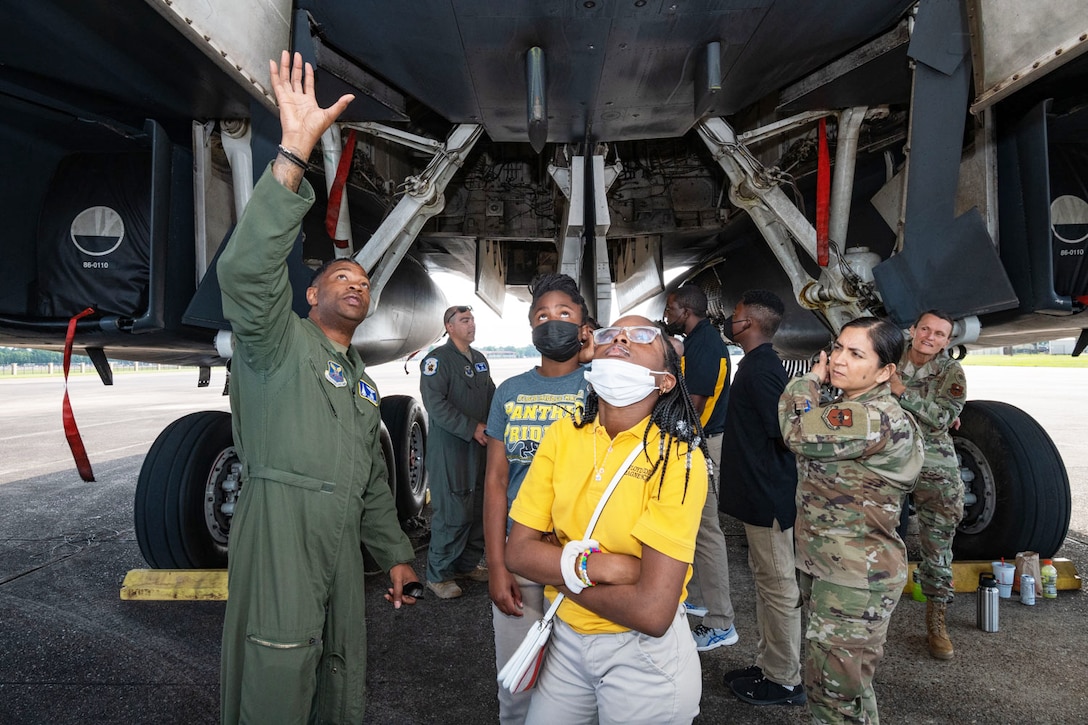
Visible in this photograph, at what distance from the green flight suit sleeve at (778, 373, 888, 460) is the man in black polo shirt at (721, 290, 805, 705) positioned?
57cm

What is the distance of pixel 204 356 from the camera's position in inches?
209

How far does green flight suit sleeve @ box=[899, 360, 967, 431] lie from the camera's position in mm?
3023

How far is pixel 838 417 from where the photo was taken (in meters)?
1.97

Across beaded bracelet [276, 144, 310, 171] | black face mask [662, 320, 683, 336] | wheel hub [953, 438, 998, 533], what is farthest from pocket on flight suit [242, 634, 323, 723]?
wheel hub [953, 438, 998, 533]

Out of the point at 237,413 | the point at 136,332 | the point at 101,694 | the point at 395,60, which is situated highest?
the point at 395,60

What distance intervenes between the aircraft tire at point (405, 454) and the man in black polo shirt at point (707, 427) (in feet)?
9.20

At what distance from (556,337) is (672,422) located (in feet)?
2.28

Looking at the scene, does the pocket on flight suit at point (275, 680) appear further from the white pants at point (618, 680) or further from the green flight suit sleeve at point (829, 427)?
the green flight suit sleeve at point (829, 427)

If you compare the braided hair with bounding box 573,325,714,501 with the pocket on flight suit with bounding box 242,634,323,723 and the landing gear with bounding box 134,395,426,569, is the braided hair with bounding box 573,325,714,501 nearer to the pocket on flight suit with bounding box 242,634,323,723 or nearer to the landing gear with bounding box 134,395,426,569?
the pocket on flight suit with bounding box 242,634,323,723

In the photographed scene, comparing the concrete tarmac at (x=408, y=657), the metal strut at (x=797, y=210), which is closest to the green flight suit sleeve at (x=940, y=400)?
Answer: the metal strut at (x=797, y=210)

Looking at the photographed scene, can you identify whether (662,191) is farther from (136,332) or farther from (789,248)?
(136,332)

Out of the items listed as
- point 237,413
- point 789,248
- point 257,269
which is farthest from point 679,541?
point 789,248

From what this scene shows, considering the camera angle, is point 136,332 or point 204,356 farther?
point 204,356

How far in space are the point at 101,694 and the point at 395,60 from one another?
3.28 metres
